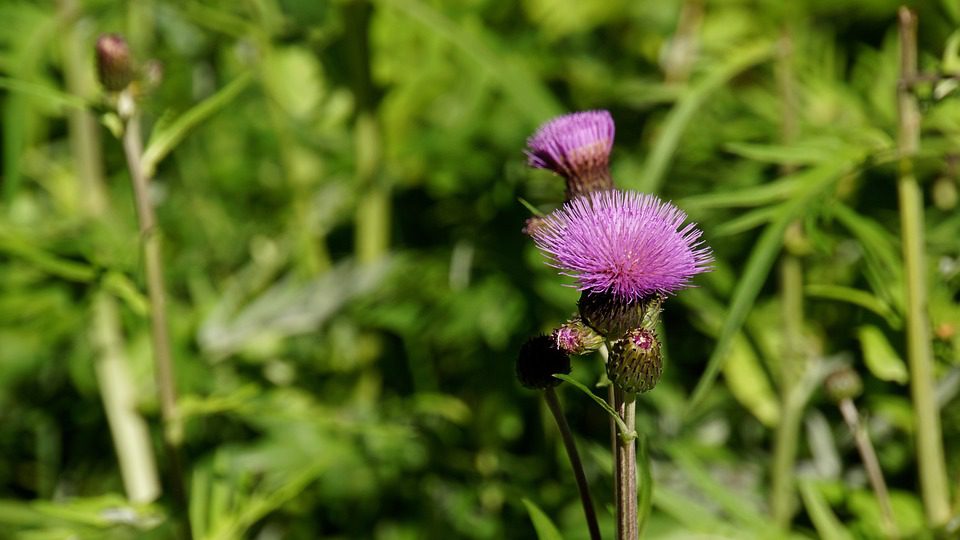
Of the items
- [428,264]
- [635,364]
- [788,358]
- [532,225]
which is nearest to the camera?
[635,364]

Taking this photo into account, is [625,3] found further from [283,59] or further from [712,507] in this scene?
[712,507]

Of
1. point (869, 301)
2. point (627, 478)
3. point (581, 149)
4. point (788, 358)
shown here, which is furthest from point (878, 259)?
point (627, 478)

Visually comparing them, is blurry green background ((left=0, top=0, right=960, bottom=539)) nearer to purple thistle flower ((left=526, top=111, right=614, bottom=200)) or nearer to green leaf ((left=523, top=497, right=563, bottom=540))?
purple thistle flower ((left=526, top=111, right=614, bottom=200))

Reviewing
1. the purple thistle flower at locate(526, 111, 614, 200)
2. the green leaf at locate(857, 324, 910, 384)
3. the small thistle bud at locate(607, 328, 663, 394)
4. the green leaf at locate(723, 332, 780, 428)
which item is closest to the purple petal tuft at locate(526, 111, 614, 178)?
the purple thistle flower at locate(526, 111, 614, 200)

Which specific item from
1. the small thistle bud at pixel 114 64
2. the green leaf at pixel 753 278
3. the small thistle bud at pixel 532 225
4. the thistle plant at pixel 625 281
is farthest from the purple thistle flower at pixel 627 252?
the small thistle bud at pixel 114 64

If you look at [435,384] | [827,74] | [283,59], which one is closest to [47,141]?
[283,59]

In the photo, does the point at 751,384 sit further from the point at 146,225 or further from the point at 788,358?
the point at 146,225

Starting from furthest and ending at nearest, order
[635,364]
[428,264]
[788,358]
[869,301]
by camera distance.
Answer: [428,264], [788,358], [869,301], [635,364]
